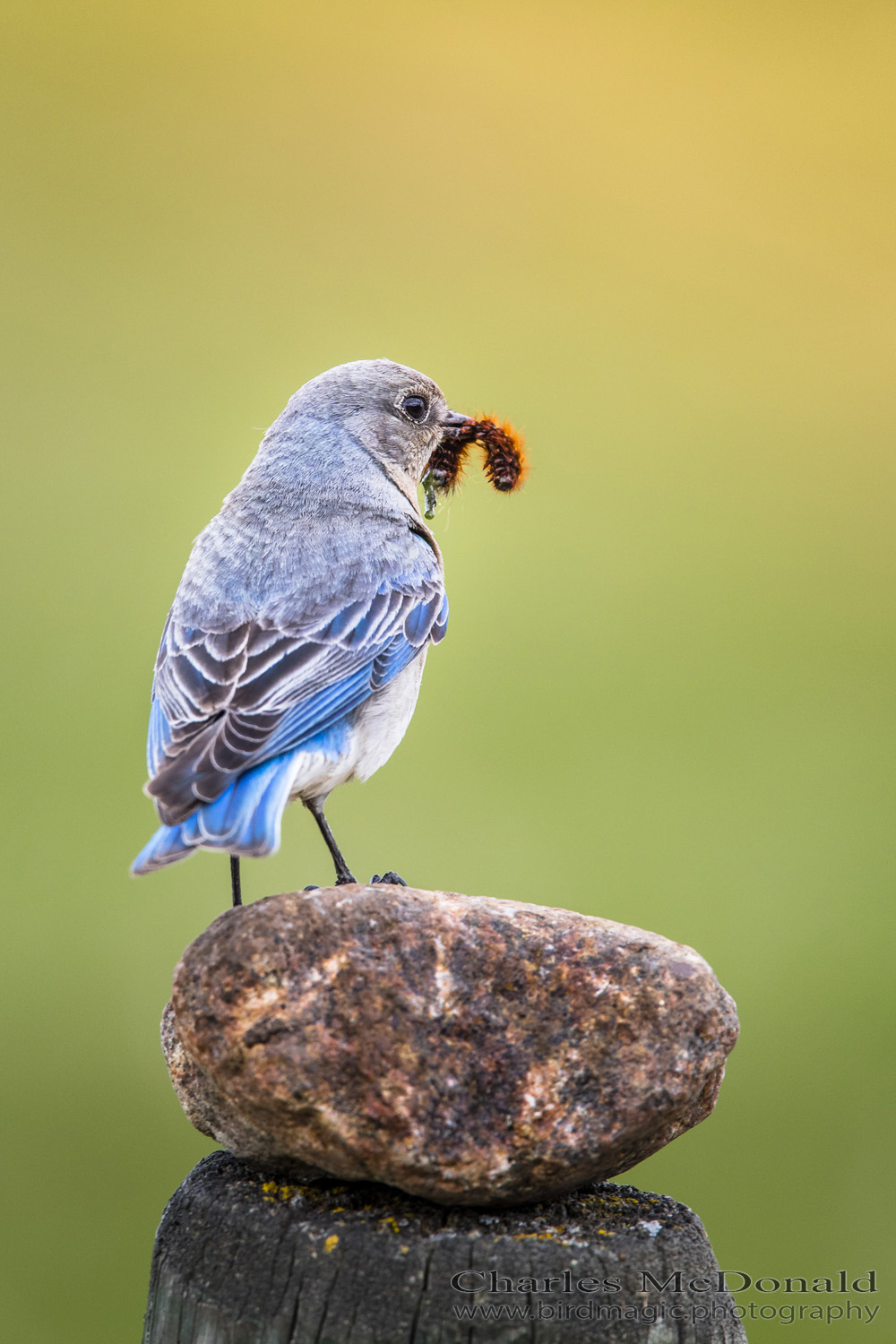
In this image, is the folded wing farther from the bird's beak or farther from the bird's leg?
the bird's beak

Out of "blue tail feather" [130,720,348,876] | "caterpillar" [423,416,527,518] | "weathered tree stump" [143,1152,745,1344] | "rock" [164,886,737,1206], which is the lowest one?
"weathered tree stump" [143,1152,745,1344]

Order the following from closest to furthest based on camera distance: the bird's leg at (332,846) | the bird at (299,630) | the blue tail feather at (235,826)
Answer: the blue tail feather at (235,826) < the bird at (299,630) < the bird's leg at (332,846)

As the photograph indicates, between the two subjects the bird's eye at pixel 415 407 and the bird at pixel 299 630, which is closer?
the bird at pixel 299 630

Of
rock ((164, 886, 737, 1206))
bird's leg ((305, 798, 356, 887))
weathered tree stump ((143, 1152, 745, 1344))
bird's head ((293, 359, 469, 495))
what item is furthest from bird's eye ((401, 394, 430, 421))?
weathered tree stump ((143, 1152, 745, 1344))

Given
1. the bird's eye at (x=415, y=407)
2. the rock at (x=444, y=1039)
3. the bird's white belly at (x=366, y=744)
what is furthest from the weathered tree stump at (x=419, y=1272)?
the bird's eye at (x=415, y=407)

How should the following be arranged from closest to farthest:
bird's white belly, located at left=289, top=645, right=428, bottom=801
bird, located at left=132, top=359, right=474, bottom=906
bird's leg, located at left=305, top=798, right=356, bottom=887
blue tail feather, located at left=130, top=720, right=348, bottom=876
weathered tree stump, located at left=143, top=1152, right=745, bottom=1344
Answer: weathered tree stump, located at left=143, top=1152, right=745, bottom=1344 < blue tail feather, located at left=130, top=720, right=348, bottom=876 < bird, located at left=132, top=359, right=474, bottom=906 < bird's white belly, located at left=289, top=645, right=428, bottom=801 < bird's leg, located at left=305, top=798, right=356, bottom=887

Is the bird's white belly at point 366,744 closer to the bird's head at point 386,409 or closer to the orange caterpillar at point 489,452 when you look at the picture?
the bird's head at point 386,409

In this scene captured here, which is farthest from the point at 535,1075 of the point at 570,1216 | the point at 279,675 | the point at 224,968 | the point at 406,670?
the point at 406,670
